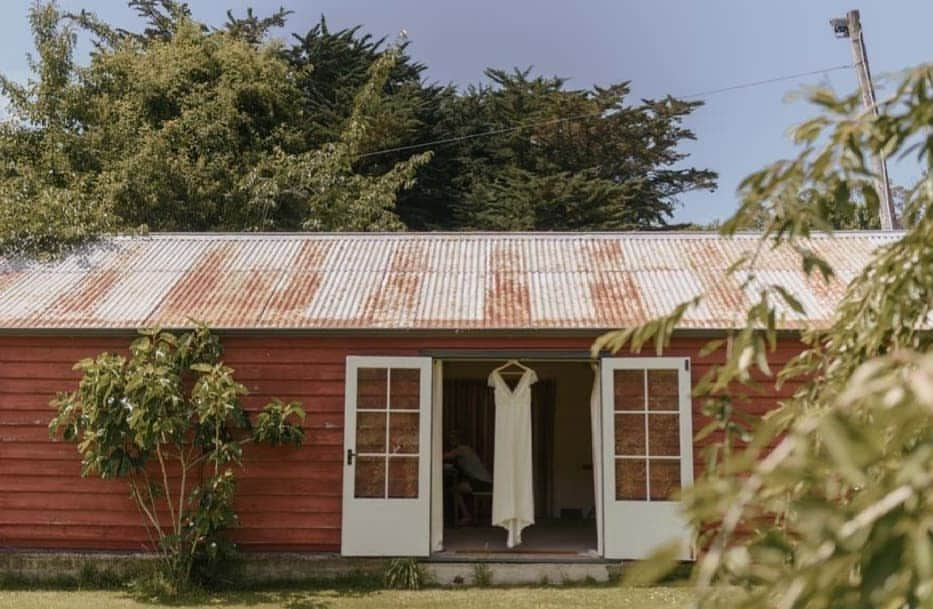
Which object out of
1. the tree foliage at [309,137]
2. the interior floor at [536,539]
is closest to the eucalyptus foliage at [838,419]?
the interior floor at [536,539]

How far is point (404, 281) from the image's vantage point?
883 centimetres

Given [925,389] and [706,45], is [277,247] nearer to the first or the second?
[925,389]

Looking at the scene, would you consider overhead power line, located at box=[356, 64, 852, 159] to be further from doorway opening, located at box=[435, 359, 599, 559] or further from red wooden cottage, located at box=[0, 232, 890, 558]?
red wooden cottage, located at box=[0, 232, 890, 558]

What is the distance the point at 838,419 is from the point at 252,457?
24.4 ft

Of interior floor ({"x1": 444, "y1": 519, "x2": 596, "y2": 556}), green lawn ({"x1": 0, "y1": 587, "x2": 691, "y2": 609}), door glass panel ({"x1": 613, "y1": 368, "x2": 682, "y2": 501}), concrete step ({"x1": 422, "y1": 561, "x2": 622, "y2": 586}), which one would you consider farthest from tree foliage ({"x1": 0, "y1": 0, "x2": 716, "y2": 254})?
door glass panel ({"x1": 613, "y1": 368, "x2": 682, "y2": 501})

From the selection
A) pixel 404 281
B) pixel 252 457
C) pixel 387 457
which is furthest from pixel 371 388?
pixel 404 281

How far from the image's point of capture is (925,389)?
928 mm

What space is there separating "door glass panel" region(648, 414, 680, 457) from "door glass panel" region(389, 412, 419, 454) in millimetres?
1971

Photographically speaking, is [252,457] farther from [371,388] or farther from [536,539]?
[536,539]

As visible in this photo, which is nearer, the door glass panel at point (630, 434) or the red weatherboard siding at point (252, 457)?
the door glass panel at point (630, 434)

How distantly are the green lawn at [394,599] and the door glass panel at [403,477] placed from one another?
80 cm

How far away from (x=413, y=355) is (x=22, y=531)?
12.1 ft

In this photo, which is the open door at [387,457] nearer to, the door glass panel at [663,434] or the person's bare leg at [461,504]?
the door glass panel at [663,434]

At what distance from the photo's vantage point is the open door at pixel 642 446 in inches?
300
